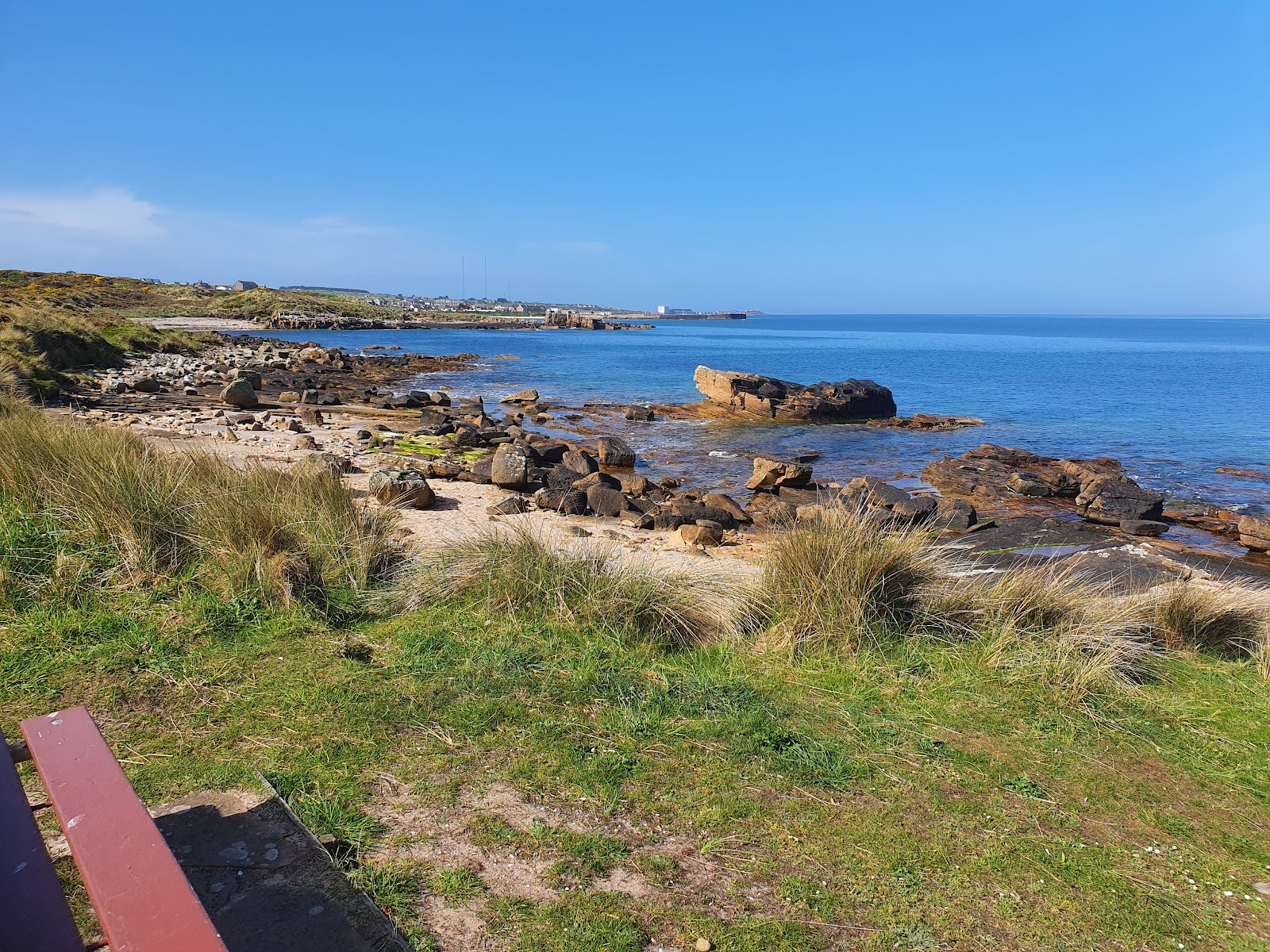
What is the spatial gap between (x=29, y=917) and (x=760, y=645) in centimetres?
465

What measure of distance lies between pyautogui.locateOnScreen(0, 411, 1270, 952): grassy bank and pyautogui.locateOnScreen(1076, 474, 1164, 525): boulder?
9.71 metres

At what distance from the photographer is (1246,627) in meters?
6.97

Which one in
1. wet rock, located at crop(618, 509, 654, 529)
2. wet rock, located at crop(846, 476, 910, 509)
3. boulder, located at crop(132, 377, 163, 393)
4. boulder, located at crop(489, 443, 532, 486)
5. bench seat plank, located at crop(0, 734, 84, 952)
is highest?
bench seat plank, located at crop(0, 734, 84, 952)

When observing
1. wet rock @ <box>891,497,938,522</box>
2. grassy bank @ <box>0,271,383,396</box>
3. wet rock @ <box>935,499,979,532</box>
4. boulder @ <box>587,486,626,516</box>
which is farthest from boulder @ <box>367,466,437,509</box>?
grassy bank @ <box>0,271,383,396</box>

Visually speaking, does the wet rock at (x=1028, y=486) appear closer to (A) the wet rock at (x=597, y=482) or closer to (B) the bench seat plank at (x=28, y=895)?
(A) the wet rock at (x=597, y=482)

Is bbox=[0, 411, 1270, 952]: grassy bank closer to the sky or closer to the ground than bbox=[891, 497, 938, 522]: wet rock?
closer to the sky

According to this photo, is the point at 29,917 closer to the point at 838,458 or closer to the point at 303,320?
the point at 838,458

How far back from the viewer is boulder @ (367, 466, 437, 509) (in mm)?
11781

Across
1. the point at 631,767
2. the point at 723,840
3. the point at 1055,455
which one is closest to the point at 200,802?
the point at 631,767

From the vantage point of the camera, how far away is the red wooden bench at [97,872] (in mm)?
1977

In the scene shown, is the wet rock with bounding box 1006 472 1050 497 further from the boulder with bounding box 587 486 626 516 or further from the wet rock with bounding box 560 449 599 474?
the boulder with bounding box 587 486 626 516

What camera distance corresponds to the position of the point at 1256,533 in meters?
14.5

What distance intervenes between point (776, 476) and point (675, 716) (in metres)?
13.6

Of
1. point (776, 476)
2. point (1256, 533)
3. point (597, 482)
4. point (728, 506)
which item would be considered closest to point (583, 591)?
point (728, 506)
